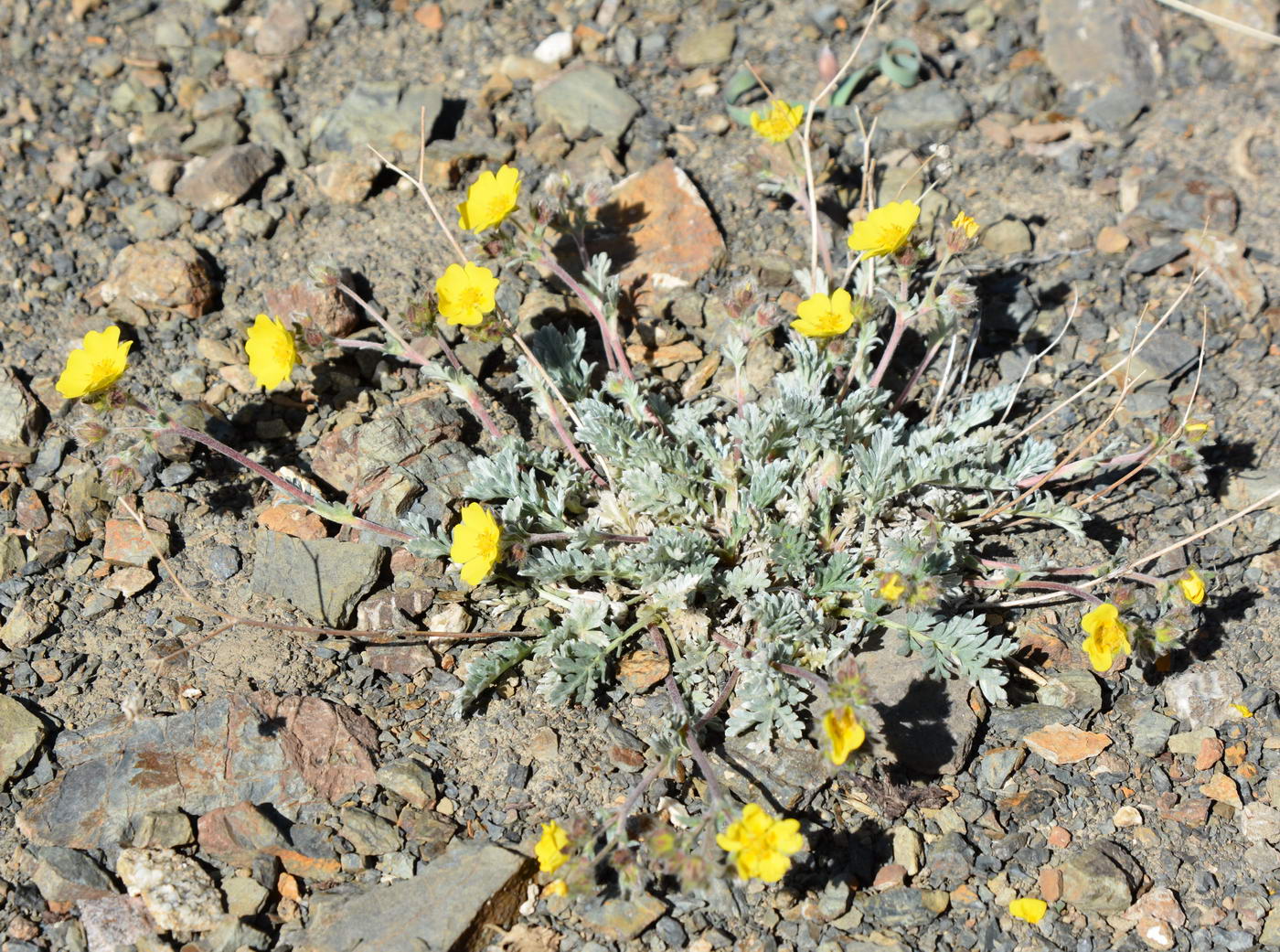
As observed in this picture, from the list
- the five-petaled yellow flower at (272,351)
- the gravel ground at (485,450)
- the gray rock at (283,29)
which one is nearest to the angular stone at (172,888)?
the gravel ground at (485,450)

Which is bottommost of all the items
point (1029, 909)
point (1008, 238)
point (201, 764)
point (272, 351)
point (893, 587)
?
point (1029, 909)

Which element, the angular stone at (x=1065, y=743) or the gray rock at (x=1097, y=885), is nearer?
the gray rock at (x=1097, y=885)

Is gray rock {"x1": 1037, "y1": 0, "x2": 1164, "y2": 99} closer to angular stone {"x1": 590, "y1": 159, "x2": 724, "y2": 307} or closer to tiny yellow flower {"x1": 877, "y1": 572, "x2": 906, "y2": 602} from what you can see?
angular stone {"x1": 590, "y1": 159, "x2": 724, "y2": 307}

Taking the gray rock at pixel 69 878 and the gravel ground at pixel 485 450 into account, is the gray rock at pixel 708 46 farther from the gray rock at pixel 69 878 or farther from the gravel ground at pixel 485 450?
the gray rock at pixel 69 878

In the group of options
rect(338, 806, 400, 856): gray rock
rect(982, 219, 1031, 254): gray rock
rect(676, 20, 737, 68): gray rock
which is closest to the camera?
rect(338, 806, 400, 856): gray rock

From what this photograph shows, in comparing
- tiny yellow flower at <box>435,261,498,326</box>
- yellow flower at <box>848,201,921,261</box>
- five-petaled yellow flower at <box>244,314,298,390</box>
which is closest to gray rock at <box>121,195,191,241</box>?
five-petaled yellow flower at <box>244,314,298,390</box>

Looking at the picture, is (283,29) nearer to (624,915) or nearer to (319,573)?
(319,573)

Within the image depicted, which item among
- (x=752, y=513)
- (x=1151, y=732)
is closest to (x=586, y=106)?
(x=752, y=513)
